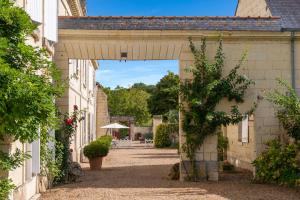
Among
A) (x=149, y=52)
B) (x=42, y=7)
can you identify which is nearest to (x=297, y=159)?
(x=149, y=52)

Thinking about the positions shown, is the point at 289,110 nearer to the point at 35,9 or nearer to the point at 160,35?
the point at 160,35

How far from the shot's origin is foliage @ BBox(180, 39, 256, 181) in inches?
468

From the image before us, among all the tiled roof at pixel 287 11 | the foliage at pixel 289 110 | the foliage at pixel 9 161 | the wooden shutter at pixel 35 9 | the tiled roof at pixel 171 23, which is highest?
the tiled roof at pixel 287 11

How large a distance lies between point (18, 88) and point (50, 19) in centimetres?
517

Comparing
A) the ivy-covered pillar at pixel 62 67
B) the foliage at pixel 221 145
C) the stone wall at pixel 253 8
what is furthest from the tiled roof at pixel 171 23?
the foliage at pixel 221 145

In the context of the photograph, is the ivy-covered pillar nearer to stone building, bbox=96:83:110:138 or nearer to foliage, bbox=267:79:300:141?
foliage, bbox=267:79:300:141

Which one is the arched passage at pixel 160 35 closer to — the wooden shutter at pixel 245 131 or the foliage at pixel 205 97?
the foliage at pixel 205 97

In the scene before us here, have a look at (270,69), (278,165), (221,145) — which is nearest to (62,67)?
(270,69)

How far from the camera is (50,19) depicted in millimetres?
9531

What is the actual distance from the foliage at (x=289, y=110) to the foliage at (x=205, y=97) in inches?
31.3

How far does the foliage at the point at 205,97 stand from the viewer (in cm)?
1189

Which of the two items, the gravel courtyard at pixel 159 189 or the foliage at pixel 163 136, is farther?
the foliage at pixel 163 136

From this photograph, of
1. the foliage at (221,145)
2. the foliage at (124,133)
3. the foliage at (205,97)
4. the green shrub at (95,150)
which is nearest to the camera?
the foliage at (205,97)

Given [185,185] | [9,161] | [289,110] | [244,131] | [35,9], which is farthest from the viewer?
[244,131]
